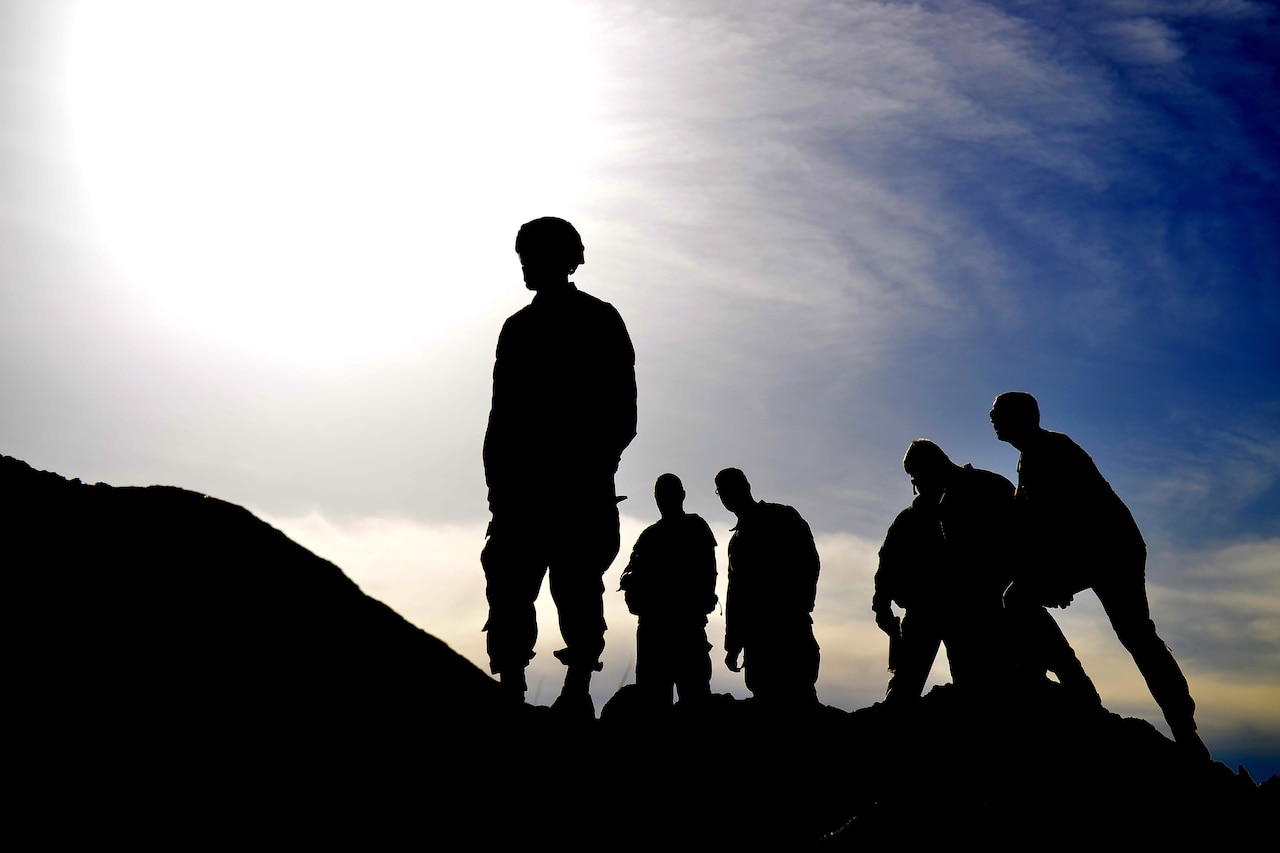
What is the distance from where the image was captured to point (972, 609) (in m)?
5.93

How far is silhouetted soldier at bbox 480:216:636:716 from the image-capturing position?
479cm

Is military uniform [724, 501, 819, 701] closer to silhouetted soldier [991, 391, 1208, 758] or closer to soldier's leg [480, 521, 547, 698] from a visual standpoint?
silhouetted soldier [991, 391, 1208, 758]

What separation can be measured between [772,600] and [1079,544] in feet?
8.67

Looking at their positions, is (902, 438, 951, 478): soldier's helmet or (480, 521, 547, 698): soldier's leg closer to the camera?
(480, 521, 547, 698): soldier's leg

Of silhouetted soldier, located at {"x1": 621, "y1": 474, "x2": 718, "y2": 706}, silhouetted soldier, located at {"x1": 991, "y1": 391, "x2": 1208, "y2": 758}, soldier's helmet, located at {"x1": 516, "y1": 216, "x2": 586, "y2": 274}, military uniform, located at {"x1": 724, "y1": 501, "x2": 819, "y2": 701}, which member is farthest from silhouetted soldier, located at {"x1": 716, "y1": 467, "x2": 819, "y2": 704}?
soldier's helmet, located at {"x1": 516, "y1": 216, "x2": 586, "y2": 274}

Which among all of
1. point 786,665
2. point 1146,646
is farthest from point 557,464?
point 1146,646

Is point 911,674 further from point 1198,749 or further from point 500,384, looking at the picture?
point 500,384

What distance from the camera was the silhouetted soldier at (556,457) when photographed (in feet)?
15.7

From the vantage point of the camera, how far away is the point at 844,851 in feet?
11.3

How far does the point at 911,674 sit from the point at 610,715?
2.40 metres

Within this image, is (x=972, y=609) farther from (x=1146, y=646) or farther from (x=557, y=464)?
(x=557, y=464)

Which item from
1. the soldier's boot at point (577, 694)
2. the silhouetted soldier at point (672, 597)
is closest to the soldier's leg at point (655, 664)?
the silhouetted soldier at point (672, 597)

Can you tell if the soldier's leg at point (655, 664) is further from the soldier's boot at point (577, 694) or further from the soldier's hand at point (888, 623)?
the soldier's boot at point (577, 694)

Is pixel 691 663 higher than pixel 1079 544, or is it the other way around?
pixel 1079 544
